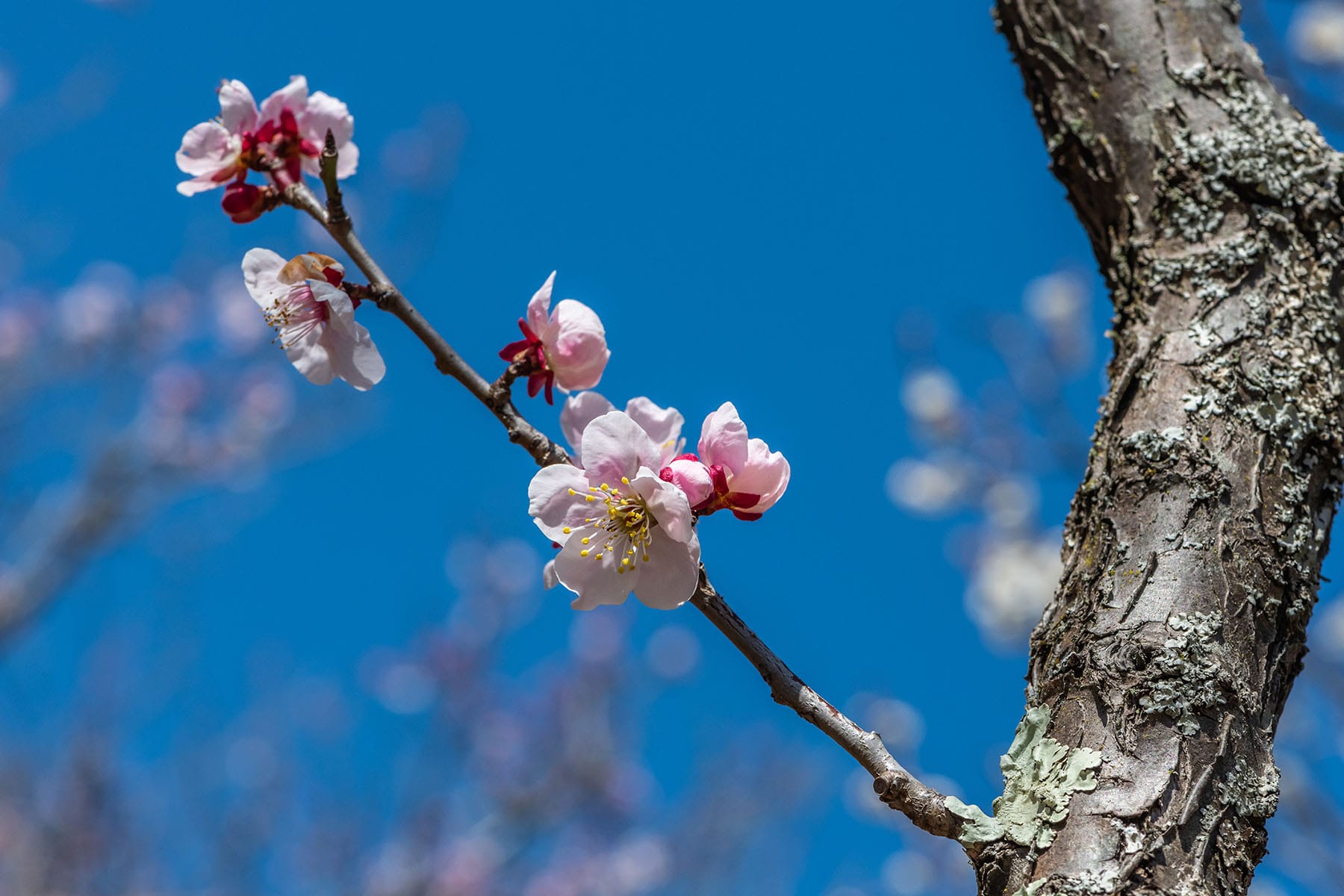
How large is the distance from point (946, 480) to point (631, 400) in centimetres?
667

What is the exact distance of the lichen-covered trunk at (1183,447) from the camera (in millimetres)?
1076

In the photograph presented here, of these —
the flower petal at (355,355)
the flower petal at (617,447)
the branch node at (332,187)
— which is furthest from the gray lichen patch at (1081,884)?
the branch node at (332,187)

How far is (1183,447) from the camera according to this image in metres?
1.30

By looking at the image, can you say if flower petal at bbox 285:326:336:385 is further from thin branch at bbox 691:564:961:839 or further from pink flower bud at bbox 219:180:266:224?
thin branch at bbox 691:564:961:839

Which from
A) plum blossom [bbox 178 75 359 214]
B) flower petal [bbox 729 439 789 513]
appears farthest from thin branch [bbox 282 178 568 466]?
plum blossom [bbox 178 75 359 214]

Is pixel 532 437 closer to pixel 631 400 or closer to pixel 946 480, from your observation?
pixel 631 400

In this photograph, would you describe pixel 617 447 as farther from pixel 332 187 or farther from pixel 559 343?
pixel 332 187

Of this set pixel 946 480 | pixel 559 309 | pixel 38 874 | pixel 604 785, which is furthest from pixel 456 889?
pixel 559 309

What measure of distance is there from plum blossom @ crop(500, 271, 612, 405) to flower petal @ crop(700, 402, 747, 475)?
231 mm

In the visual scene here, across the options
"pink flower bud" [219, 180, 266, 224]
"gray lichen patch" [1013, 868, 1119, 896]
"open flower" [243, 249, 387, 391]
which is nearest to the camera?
"gray lichen patch" [1013, 868, 1119, 896]

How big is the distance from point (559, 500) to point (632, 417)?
17 cm

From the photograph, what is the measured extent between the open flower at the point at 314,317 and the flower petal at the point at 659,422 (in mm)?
324

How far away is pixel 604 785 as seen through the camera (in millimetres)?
7398

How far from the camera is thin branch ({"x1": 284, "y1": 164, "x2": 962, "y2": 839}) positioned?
1.08 meters
